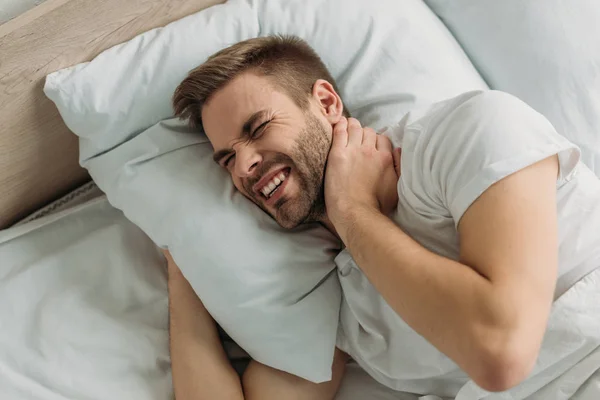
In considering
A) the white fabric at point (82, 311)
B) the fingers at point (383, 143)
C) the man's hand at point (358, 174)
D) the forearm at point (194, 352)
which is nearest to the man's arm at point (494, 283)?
the man's hand at point (358, 174)

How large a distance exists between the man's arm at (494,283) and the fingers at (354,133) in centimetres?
31

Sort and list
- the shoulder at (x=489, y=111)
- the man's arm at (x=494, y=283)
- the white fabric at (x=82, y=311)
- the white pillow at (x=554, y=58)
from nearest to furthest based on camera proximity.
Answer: the man's arm at (x=494, y=283), the shoulder at (x=489, y=111), the white fabric at (x=82, y=311), the white pillow at (x=554, y=58)

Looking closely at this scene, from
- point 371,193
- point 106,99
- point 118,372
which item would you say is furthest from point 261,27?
point 118,372

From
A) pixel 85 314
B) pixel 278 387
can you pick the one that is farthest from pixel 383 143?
pixel 85 314

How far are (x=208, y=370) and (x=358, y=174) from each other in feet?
1.57

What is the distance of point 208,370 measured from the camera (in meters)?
1.14

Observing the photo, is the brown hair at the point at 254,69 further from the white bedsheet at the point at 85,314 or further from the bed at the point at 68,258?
the white bedsheet at the point at 85,314

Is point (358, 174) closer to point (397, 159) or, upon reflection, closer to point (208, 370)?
point (397, 159)

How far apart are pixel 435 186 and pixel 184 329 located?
22.6 inches

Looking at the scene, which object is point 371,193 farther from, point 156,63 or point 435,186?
point 156,63

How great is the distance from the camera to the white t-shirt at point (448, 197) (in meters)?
0.88

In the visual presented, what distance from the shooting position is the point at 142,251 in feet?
4.25

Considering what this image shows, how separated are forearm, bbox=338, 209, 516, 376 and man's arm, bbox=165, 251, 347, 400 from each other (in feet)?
1.08

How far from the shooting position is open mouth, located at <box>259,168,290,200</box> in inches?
44.3
